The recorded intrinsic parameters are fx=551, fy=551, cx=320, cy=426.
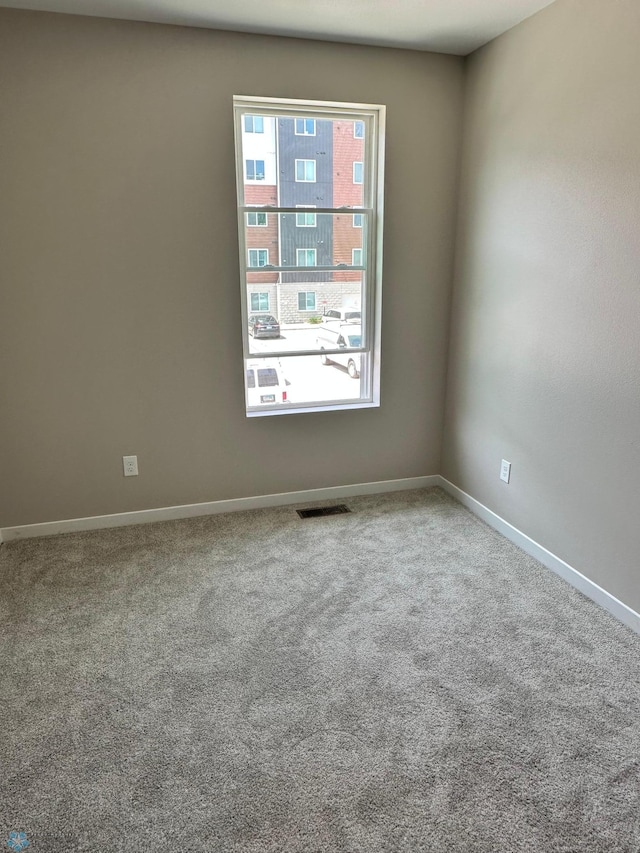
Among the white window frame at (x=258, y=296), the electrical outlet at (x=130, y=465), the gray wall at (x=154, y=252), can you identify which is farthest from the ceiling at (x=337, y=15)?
the electrical outlet at (x=130, y=465)

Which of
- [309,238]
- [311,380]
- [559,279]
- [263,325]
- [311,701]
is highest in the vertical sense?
[309,238]

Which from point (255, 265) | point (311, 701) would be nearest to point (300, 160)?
point (255, 265)

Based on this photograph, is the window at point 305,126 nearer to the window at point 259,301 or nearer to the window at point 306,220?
the window at point 306,220

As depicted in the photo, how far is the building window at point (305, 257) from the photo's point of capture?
A: 10.5 feet

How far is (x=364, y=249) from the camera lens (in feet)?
10.9

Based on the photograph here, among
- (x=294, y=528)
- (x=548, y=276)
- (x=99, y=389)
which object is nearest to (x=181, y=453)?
(x=99, y=389)

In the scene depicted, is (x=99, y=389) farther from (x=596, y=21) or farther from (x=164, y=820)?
(x=596, y=21)

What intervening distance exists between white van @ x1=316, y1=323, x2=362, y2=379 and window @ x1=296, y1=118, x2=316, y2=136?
106cm

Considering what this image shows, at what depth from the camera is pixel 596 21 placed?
7.25 ft

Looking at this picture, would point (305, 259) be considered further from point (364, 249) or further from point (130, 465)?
point (130, 465)

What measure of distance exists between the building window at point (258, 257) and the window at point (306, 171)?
0.45 meters

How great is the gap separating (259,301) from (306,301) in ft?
0.93

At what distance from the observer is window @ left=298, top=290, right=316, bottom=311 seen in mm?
3248

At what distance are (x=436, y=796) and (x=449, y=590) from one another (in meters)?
1.07
